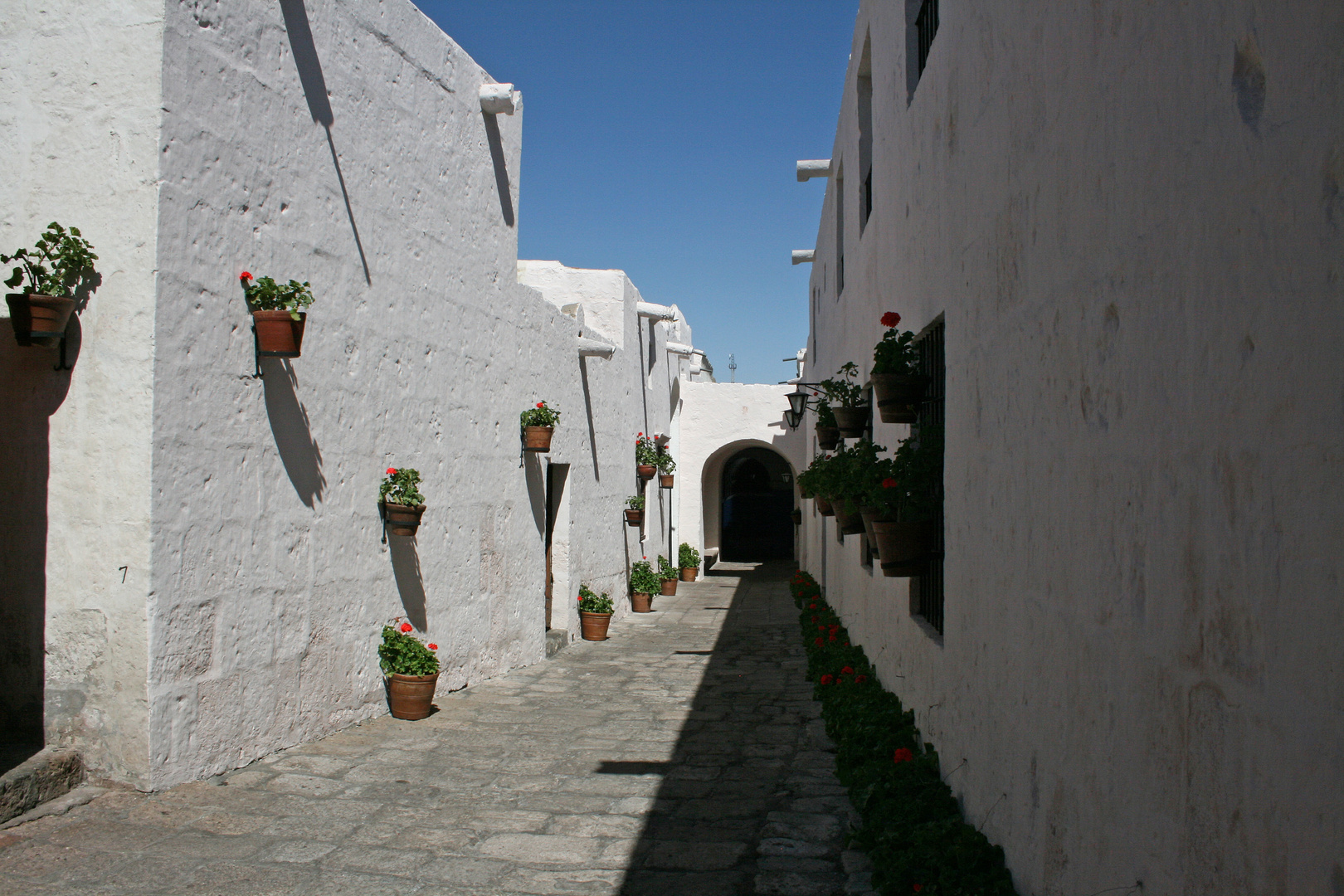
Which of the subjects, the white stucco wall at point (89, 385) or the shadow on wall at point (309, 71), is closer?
the white stucco wall at point (89, 385)

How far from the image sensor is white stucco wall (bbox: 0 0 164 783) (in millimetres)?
4582

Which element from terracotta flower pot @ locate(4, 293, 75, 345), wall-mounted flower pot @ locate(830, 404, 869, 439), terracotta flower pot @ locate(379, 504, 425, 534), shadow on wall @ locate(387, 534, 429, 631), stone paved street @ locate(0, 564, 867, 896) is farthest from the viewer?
wall-mounted flower pot @ locate(830, 404, 869, 439)

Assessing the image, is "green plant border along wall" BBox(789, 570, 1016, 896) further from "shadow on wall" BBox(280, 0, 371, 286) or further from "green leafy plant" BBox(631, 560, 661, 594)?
"green leafy plant" BBox(631, 560, 661, 594)

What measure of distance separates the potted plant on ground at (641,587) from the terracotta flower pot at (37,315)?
406 inches

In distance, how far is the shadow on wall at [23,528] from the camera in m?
4.71

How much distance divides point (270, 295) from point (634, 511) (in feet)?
30.1

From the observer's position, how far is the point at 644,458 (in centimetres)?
1495

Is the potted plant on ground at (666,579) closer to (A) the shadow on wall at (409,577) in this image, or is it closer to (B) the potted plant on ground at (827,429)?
(B) the potted plant on ground at (827,429)

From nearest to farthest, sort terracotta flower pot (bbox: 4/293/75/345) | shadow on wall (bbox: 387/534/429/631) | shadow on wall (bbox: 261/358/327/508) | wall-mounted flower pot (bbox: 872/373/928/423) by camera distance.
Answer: terracotta flower pot (bbox: 4/293/75/345), wall-mounted flower pot (bbox: 872/373/928/423), shadow on wall (bbox: 261/358/327/508), shadow on wall (bbox: 387/534/429/631)

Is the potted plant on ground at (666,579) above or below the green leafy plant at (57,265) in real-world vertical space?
below

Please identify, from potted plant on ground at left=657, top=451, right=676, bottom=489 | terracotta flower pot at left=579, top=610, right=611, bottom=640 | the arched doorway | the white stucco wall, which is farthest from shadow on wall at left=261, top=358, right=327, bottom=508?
the arched doorway

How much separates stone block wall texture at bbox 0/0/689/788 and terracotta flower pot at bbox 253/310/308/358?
0.28ft

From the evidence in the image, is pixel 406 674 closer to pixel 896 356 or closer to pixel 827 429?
pixel 896 356

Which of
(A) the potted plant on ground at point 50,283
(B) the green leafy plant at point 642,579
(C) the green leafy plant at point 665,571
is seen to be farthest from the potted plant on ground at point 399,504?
(C) the green leafy plant at point 665,571
